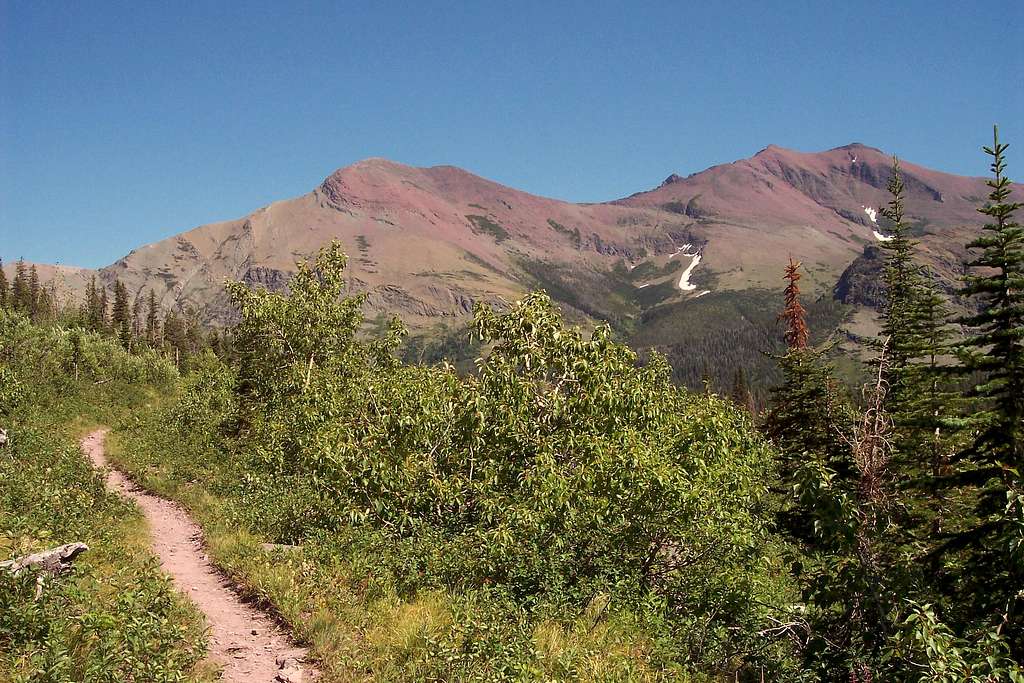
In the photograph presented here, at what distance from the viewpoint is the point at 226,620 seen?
1169 cm

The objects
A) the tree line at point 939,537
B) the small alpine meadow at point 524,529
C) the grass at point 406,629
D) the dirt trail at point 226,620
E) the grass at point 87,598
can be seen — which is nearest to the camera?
the tree line at point 939,537

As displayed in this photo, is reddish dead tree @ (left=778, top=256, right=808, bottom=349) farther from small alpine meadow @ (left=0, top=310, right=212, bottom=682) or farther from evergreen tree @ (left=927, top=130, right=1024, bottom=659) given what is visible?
small alpine meadow @ (left=0, top=310, right=212, bottom=682)

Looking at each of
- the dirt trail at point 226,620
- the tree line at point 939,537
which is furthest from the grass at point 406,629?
the tree line at point 939,537

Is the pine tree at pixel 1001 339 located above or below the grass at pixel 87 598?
above

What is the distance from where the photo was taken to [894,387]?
31453 mm

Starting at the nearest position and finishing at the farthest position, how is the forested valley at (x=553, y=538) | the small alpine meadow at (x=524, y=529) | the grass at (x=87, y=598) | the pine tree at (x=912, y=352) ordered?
the grass at (x=87, y=598) → the forested valley at (x=553, y=538) → the small alpine meadow at (x=524, y=529) → the pine tree at (x=912, y=352)

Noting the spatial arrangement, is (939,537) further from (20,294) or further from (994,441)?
(20,294)

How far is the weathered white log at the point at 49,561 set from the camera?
918 centimetres

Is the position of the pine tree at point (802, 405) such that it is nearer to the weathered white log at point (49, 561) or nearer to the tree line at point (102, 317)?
the weathered white log at point (49, 561)

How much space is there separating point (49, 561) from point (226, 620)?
3.14m

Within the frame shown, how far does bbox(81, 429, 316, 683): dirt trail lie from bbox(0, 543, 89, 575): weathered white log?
2097 millimetres

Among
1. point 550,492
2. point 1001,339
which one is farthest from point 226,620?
point 1001,339

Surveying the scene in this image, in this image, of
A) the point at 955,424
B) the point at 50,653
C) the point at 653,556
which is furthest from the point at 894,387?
the point at 50,653

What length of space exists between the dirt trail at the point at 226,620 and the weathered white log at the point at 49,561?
6.88 ft
